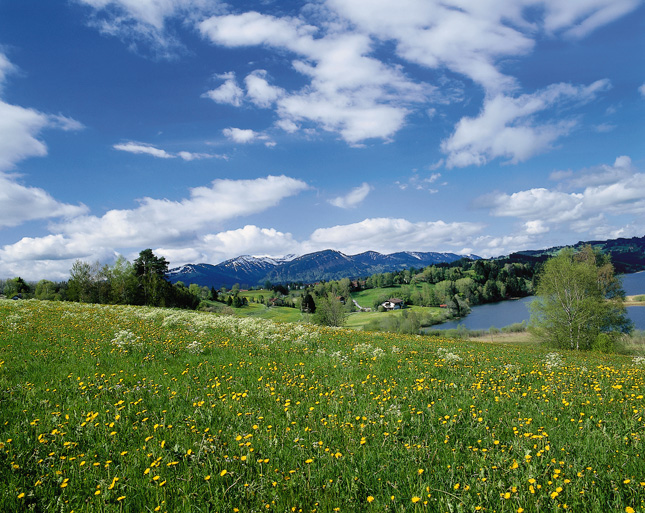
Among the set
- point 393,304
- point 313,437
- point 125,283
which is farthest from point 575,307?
point 393,304

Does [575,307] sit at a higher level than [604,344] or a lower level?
higher

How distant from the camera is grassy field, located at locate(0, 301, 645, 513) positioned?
3881 mm

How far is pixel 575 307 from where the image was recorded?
142 ft

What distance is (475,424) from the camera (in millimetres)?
5809

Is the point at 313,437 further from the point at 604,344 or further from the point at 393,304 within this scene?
the point at 393,304

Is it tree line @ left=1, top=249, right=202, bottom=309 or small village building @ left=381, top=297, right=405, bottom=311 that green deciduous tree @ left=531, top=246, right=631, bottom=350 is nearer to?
tree line @ left=1, top=249, right=202, bottom=309

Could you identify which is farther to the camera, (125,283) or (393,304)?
(393,304)

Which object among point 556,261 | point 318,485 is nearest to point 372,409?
point 318,485

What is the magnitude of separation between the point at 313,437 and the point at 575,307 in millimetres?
51513

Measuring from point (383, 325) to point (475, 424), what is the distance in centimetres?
7692

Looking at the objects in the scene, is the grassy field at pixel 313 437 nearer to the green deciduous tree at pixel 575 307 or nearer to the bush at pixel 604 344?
the bush at pixel 604 344

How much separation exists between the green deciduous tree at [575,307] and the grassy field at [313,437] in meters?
41.8

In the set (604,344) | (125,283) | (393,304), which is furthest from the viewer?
(393,304)

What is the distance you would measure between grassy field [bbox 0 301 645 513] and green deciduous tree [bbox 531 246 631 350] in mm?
41845
